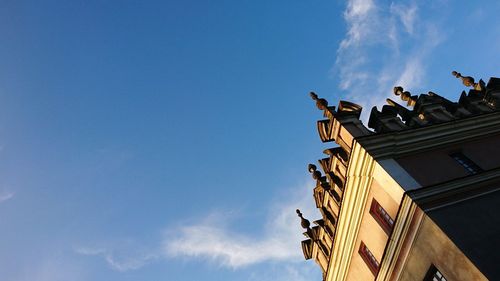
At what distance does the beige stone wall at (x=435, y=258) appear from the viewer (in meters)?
15.5

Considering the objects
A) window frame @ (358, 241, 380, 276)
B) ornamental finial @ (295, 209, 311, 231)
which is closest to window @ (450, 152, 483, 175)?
window frame @ (358, 241, 380, 276)

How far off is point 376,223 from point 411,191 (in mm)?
3999

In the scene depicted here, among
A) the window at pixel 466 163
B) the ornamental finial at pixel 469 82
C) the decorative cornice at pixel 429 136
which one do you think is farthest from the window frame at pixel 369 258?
the ornamental finial at pixel 469 82

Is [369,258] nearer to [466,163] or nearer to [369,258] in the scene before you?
[369,258]

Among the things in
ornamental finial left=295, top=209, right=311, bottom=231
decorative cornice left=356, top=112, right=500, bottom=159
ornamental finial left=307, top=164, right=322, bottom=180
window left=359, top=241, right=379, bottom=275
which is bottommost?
window left=359, top=241, right=379, bottom=275

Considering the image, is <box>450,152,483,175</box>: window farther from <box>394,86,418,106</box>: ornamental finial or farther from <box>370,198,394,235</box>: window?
<box>394,86,418,106</box>: ornamental finial

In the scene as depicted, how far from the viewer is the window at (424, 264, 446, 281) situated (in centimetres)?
1697

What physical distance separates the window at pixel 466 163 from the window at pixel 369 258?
7202 mm

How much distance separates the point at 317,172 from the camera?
2869cm

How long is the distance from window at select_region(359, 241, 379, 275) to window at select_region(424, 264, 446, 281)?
433 centimetres

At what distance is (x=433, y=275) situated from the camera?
57.2ft

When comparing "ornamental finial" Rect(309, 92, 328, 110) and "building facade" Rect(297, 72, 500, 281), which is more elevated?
"ornamental finial" Rect(309, 92, 328, 110)

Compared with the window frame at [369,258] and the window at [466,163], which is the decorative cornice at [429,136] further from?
the window frame at [369,258]

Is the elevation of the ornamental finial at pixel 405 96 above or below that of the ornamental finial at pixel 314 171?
above
